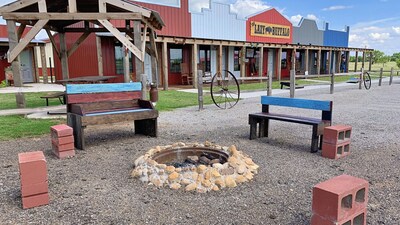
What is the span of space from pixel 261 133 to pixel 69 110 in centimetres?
352

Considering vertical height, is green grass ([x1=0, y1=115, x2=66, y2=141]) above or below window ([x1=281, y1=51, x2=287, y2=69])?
below

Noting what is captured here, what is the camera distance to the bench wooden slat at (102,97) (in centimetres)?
542

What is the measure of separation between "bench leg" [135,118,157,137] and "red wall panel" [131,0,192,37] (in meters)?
12.0

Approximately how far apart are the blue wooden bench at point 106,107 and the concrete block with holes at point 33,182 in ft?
6.38

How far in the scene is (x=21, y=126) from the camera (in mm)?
6812

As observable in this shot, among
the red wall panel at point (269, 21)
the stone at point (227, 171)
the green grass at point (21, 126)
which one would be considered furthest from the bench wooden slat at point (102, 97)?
the red wall panel at point (269, 21)

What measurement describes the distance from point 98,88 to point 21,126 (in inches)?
96.7

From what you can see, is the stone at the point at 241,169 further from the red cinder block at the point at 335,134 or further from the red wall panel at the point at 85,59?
the red wall panel at the point at 85,59

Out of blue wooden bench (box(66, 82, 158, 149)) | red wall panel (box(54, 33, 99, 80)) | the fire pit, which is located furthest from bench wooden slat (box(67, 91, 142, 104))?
red wall panel (box(54, 33, 99, 80))

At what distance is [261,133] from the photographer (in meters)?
5.96

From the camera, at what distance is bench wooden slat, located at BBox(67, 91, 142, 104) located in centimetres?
542

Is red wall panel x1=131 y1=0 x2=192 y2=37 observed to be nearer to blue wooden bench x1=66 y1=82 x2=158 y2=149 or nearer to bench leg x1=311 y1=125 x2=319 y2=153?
blue wooden bench x1=66 y1=82 x2=158 y2=149

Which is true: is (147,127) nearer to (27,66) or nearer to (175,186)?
(175,186)

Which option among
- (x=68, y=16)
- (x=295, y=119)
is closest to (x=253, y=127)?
(x=295, y=119)
